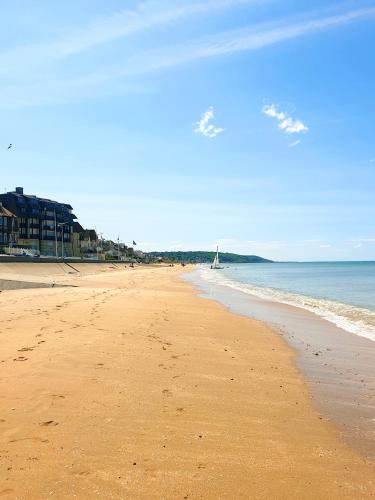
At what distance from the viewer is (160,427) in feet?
19.7

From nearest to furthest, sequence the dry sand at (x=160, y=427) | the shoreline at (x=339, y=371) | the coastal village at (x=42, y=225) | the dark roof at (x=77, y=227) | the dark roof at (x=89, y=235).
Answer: the dry sand at (x=160, y=427) < the shoreline at (x=339, y=371) < the coastal village at (x=42, y=225) < the dark roof at (x=77, y=227) < the dark roof at (x=89, y=235)

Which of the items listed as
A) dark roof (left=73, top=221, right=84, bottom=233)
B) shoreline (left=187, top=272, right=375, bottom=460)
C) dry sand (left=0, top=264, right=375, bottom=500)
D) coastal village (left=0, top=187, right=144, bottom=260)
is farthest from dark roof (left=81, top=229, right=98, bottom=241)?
dry sand (left=0, top=264, right=375, bottom=500)

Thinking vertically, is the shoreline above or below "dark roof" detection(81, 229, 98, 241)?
below

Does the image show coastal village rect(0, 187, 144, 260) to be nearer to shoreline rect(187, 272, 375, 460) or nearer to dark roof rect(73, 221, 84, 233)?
dark roof rect(73, 221, 84, 233)

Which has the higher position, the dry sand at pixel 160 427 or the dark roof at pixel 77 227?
the dark roof at pixel 77 227

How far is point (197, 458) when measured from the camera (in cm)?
516

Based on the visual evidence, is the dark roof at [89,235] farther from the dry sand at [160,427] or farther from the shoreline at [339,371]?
the dry sand at [160,427]

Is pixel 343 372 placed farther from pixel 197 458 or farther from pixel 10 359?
pixel 10 359

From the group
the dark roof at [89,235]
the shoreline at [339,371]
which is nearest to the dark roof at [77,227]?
the dark roof at [89,235]

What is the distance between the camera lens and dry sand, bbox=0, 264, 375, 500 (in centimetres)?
457

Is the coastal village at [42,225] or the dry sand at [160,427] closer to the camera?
the dry sand at [160,427]

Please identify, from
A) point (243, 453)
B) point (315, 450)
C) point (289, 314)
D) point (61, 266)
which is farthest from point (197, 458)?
point (61, 266)

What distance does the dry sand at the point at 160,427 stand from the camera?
457cm

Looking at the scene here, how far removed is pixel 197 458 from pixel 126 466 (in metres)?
0.93
